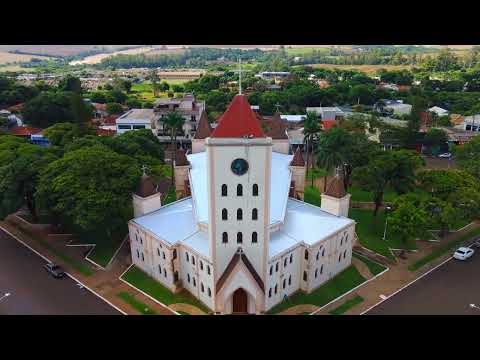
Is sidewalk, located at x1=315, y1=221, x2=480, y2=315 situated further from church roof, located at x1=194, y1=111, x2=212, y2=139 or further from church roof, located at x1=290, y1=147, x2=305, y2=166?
church roof, located at x1=194, y1=111, x2=212, y2=139

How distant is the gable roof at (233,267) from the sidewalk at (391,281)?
7876 millimetres

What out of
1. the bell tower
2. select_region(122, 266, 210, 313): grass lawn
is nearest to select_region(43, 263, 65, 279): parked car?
select_region(122, 266, 210, 313): grass lawn

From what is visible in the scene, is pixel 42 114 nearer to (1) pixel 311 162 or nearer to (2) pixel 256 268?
(1) pixel 311 162

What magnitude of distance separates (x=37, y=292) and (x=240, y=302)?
23.1 metres

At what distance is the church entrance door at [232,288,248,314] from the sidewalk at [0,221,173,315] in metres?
6.84

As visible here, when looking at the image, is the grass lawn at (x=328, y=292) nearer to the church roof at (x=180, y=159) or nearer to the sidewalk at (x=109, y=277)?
the sidewalk at (x=109, y=277)

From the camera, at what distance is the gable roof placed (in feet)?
125

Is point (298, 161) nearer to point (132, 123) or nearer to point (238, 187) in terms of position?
point (238, 187)

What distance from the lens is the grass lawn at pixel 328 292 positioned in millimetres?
42406

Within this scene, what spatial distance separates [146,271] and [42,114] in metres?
81.4

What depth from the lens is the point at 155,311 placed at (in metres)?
41.1

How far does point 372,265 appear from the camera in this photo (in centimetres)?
4900

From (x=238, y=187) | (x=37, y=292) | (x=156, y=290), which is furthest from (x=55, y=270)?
(x=238, y=187)

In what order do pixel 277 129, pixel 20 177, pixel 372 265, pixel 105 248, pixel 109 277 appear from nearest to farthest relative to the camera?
pixel 109 277 < pixel 372 265 < pixel 105 248 < pixel 20 177 < pixel 277 129
